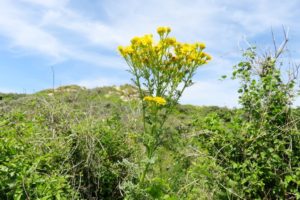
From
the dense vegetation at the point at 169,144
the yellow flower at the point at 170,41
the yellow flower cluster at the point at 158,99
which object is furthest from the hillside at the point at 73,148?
the yellow flower at the point at 170,41

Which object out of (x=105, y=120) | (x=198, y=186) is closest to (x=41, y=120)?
(x=105, y=120)

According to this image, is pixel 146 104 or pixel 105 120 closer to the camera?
pixel 146 104

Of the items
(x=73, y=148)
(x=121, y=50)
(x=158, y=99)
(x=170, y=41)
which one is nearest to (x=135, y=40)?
(x=121, y=50)

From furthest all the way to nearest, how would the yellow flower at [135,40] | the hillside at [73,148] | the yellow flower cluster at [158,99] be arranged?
the yellow flower at [135,40]
the hillside at [73,148]
the yellow flower cluster at [158,99]

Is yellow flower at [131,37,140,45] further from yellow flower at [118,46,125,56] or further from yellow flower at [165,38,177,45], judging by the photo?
yellow flower at [165,38,177,45]

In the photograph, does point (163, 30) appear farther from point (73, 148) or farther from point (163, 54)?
point (73, 148)

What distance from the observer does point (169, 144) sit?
18.1ft

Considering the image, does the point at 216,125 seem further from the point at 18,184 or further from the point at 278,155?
the point at 18,184

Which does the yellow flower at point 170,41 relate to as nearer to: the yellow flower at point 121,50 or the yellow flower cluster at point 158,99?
the yellow flower at point 121,50

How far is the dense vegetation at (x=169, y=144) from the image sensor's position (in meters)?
4.18

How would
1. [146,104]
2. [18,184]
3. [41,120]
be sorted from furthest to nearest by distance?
[41,120] < [146,104] < [18,184]

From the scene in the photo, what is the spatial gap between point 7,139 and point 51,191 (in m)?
0.63

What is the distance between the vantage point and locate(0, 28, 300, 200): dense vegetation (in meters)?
4.18

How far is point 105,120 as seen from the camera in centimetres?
545
